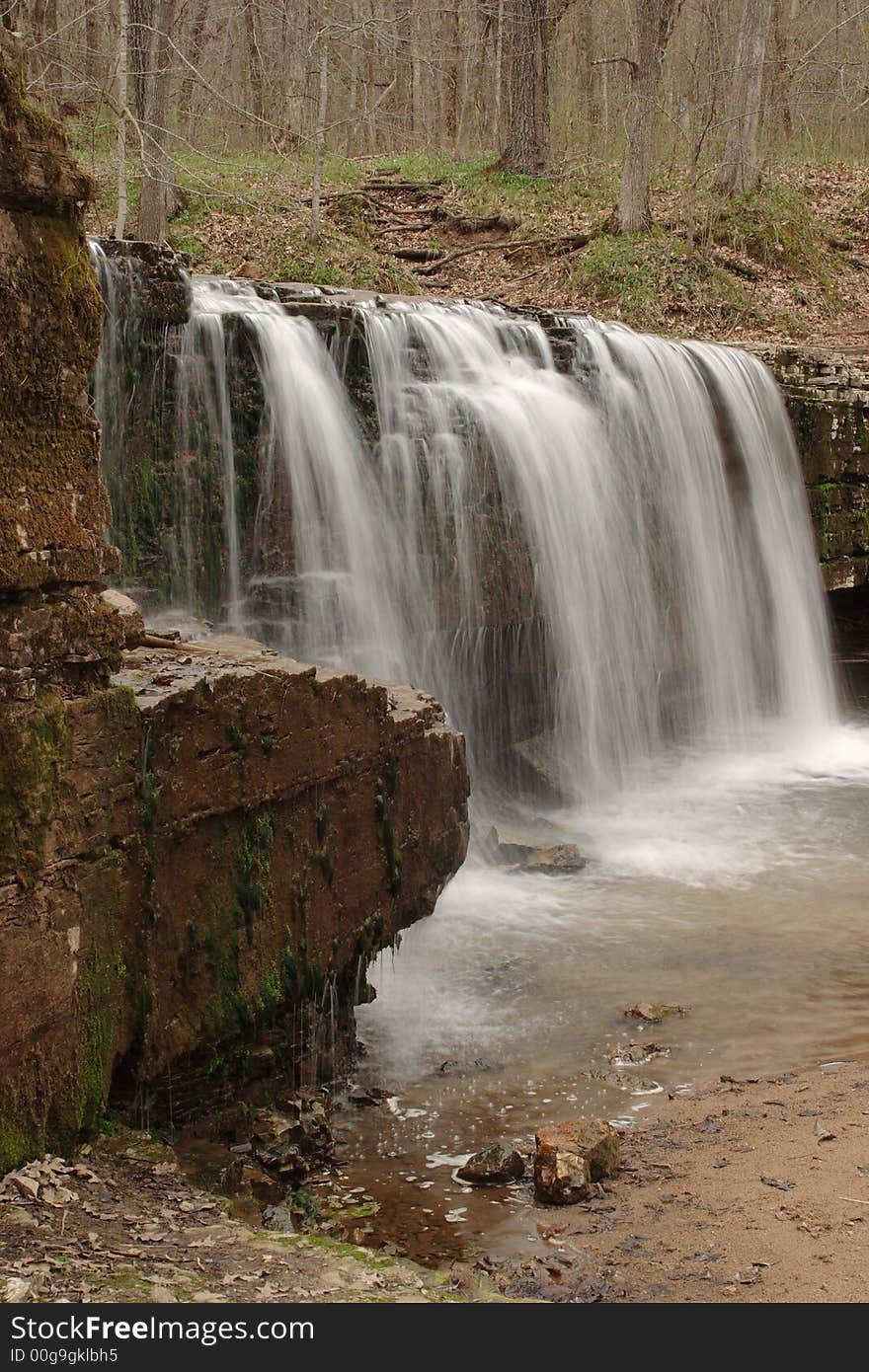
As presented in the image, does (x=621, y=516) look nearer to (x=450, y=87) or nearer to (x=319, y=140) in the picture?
(x=319, y=140)

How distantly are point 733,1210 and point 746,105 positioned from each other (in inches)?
756

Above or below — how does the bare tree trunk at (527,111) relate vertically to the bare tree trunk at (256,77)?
below

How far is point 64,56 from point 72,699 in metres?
19.7

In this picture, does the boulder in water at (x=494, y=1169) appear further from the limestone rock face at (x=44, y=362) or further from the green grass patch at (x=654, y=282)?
the green grass patch at (x=654, y=282)

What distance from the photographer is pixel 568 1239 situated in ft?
13.1

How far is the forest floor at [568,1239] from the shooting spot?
127 inches

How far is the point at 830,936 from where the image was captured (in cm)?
712

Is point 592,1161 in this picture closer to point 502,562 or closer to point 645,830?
point 645,830

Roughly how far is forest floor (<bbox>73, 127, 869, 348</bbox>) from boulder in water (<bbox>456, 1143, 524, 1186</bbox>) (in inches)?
527

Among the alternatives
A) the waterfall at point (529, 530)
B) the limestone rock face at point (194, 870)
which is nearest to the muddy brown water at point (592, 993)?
the limestone rock face at point (194, 870)

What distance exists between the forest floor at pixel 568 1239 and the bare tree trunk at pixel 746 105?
18078mm

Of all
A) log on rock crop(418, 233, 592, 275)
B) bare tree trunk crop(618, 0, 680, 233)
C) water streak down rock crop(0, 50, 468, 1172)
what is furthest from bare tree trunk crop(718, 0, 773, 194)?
water streak down rock crop(0, 50, 468, 1172)

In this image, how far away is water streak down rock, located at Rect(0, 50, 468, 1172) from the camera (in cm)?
385

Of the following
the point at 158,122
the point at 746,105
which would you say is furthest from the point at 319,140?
the point at 746,105
